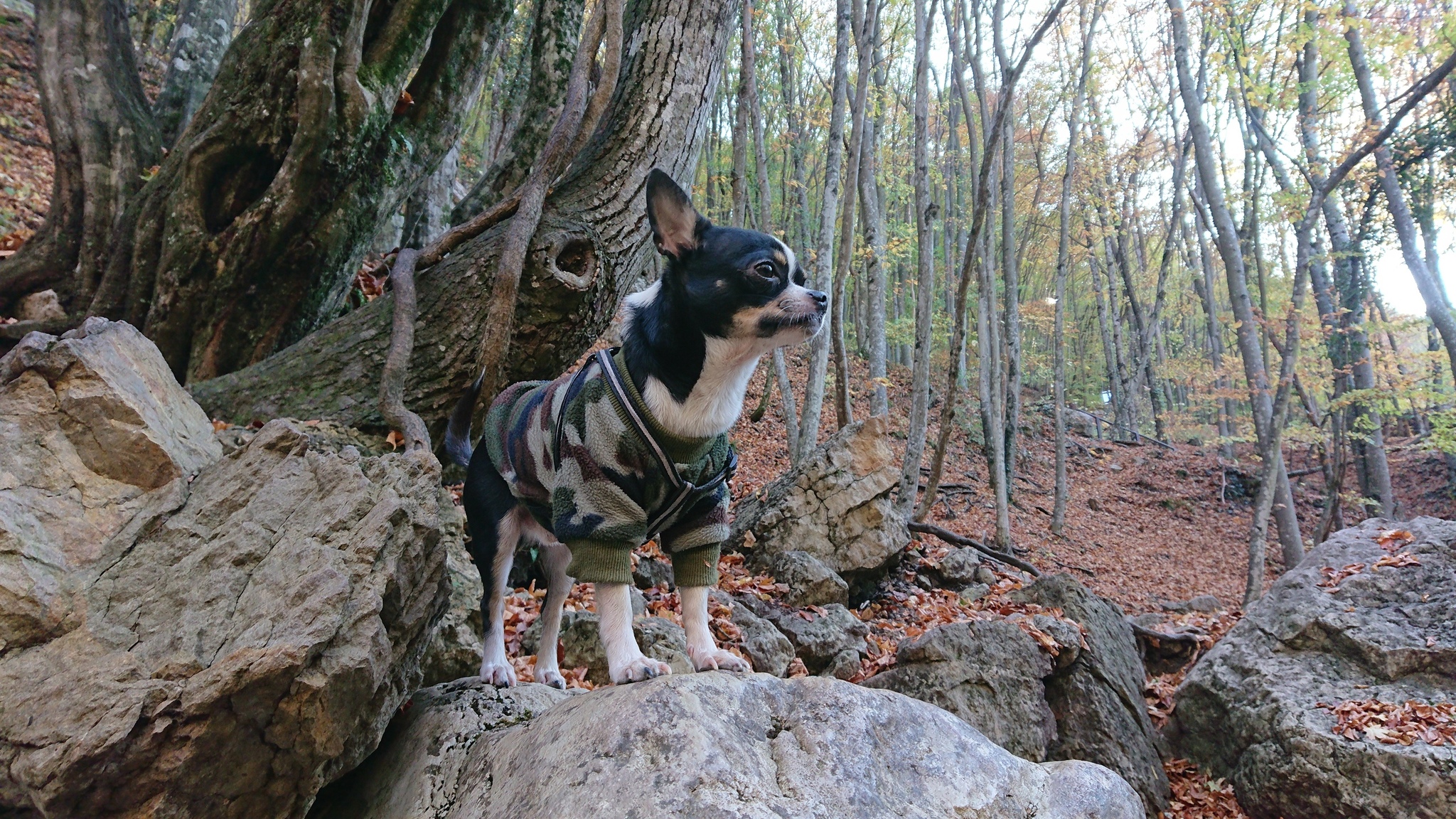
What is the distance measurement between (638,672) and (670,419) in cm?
86

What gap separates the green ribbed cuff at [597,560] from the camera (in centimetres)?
260

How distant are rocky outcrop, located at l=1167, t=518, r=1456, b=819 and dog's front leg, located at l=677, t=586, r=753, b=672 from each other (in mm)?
3820

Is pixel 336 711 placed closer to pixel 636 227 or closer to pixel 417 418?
pixel 417 418

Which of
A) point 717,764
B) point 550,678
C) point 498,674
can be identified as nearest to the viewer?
point 717,764

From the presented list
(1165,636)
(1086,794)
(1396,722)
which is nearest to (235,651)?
(1086,794)

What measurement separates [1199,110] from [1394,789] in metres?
10.8

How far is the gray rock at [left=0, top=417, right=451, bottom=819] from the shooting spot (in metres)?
1.91

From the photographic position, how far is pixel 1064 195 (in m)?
17.4

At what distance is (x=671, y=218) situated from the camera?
286 centimetres

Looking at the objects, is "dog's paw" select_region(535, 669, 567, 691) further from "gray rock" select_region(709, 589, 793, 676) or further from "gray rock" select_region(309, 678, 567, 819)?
"gray rock" select_region(709, 589, 793, 676)

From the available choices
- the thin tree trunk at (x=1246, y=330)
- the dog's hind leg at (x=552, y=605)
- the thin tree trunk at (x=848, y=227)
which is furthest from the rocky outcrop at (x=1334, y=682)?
the thin tree trunk at (x=848, y=227)

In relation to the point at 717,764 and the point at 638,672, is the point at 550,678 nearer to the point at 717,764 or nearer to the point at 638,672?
the point at 638,672

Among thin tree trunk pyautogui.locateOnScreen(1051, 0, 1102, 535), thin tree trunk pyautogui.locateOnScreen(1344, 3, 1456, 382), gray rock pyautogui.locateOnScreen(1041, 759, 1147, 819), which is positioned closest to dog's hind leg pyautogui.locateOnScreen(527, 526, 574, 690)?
gray rock pyautogui.locateOnScreen(1041, 759, 1147, 819)

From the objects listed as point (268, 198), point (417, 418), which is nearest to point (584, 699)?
point (417, 418)
